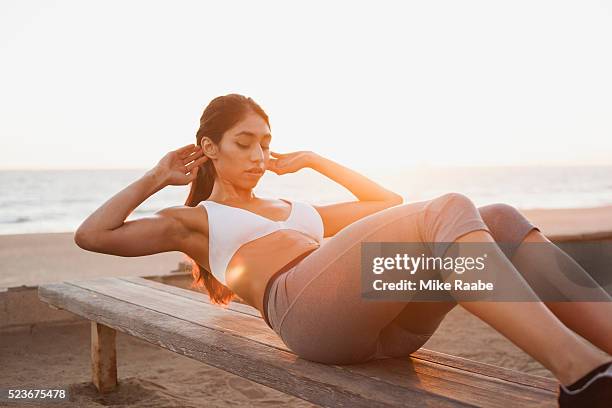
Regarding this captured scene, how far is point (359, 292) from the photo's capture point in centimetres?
200

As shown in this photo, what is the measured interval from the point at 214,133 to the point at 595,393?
197 centimetres

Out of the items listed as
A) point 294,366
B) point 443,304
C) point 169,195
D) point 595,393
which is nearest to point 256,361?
point 294,366

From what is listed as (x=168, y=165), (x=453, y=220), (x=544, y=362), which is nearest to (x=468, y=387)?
(x=544, y=362)

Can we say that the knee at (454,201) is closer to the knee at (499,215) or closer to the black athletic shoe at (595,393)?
the knee at (499,215)

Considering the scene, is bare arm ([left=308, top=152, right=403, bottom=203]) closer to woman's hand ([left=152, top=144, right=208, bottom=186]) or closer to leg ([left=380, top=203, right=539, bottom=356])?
woman's hand ([left=152, top=144, right=208, bottom=186])

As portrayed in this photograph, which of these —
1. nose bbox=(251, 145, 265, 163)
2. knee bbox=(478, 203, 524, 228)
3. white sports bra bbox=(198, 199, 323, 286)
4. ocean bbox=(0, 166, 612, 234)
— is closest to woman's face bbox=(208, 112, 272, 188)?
nose bbox=(251, 145, 265, 163)

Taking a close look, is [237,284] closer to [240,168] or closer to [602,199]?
[240,168]

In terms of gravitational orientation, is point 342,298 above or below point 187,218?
below

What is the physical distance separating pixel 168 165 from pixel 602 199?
1585 inches

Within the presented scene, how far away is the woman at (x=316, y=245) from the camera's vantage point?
1699 mm

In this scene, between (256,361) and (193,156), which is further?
(193,156)

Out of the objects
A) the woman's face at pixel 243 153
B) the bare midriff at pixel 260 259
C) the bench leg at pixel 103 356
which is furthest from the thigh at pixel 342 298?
the bench leg at pixel 103 356

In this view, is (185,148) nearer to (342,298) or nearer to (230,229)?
(230,229)

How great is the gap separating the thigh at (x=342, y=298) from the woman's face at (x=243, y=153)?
78cm
